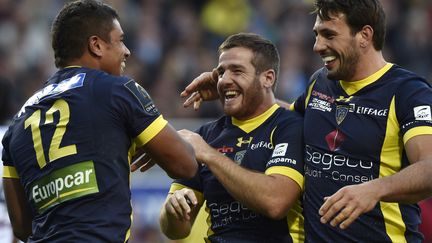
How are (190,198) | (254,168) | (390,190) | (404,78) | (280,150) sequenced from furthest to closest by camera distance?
(254,168) → (280,150) → (404,78) → (190,198) → (390,190)

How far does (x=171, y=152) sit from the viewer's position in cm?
550

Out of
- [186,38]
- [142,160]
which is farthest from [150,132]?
[186,38]

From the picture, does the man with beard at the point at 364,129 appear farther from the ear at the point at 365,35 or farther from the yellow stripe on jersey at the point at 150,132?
the yellow stripe on jersey at the point at 150,132

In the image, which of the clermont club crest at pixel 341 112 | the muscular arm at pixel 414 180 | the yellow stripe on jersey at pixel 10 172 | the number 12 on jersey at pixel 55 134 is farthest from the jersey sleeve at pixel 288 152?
the yellow stripe on jersey at pixel 10 172

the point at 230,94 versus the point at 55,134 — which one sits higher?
the point at 55,134

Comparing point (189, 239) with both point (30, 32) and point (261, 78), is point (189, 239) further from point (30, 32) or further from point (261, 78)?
point (30, 32)

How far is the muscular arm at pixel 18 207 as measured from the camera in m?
5.86

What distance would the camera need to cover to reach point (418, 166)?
563 centimetres

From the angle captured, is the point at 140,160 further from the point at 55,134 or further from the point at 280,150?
the point at 280,150

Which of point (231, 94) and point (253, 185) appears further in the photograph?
point (231, 94)

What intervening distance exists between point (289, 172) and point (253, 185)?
0.28 meters

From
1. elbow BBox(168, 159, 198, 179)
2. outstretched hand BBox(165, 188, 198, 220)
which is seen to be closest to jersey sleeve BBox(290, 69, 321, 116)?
outstretched hand BBox(165, 188, 198, 220)

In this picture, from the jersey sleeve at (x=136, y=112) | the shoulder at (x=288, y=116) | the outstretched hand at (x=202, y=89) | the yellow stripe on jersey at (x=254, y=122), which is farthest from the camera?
the outstretched hand at (x=202, y=89)

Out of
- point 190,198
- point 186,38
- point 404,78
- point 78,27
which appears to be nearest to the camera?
point 78,27
